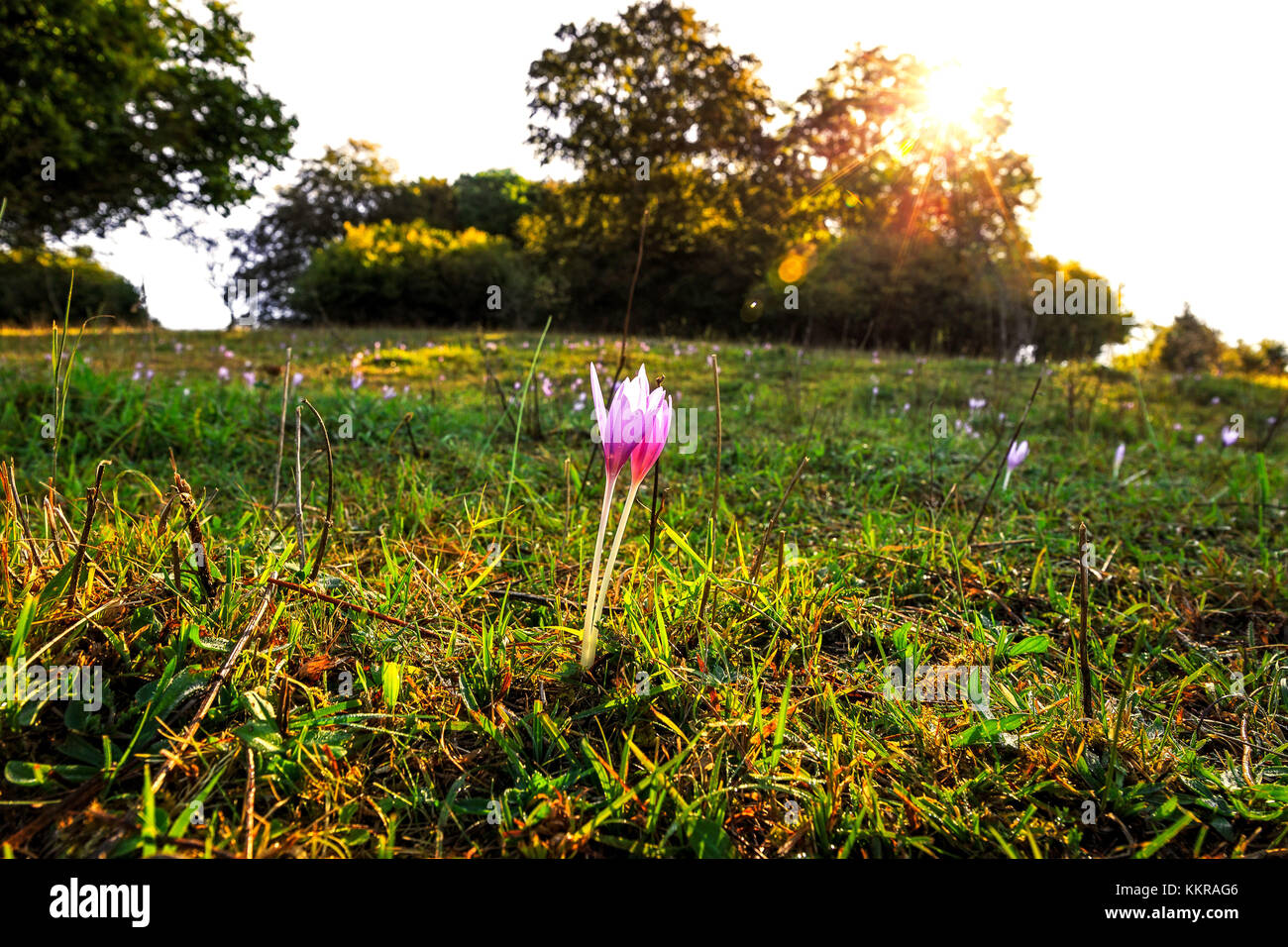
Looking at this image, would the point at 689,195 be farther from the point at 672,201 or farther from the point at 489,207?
the point at 489,207

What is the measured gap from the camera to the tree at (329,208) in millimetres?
32312

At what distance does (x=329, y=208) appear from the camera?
1294 inches

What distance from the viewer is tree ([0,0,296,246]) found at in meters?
13.0

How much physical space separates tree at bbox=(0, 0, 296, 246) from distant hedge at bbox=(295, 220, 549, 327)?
287cm

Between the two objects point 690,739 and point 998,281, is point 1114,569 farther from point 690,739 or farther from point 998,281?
point 998,281

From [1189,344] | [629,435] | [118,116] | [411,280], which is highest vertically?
[118,116]

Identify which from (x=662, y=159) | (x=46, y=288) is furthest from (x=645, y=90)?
(x=46, y=288)

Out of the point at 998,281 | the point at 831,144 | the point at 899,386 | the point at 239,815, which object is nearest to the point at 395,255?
the point at 831,144

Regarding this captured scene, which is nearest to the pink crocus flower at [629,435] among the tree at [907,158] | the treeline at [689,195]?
the treeline at [689,195]

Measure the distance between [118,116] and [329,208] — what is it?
19.1 metres

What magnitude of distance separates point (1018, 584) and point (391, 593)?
198 centimetres

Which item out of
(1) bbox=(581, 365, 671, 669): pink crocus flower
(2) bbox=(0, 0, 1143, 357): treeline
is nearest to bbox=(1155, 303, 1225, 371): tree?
(2) bbox=(0, 0, 1143, 357): treeline

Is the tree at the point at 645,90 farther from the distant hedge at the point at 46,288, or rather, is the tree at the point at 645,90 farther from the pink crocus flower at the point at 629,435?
the pink crocus flower at the point at 629,435

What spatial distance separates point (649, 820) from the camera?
3.58ft
